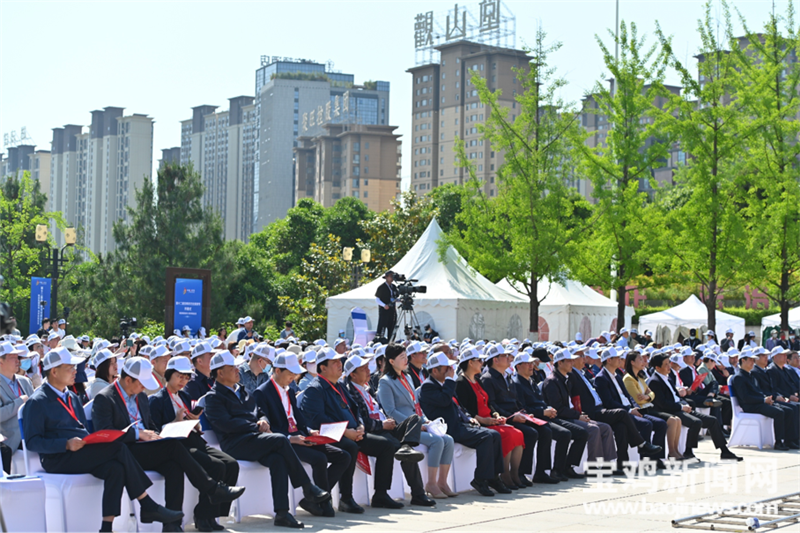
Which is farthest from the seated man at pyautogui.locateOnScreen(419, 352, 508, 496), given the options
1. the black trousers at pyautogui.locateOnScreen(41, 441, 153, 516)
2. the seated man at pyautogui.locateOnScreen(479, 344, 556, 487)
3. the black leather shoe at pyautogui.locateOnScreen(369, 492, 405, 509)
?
the black trousers at pyautogui.locateOnScreen(41, 441, 153, 516)

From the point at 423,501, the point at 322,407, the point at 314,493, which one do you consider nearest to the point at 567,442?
the point at 423,501

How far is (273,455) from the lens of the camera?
8070 millimetres

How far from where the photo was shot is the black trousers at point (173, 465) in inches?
290

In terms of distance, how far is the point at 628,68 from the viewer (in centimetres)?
2589

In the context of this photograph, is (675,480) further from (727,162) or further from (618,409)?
(727,162)

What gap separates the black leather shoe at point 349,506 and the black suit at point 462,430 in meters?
1.61

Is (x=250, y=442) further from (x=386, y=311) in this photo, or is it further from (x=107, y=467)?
(x=386, y=311)

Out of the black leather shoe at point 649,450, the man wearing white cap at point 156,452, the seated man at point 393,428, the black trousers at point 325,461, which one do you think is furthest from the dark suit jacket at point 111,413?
the black leather shoe at point 649,450

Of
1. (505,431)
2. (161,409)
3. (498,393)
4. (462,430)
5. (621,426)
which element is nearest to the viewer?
(161,409)

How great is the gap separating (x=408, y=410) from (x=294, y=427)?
1.49 meters

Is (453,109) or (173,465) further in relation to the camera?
(453,109)

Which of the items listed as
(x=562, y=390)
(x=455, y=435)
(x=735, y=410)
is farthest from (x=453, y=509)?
(x=735, y=410)

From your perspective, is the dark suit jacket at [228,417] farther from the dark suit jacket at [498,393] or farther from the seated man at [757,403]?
the seated man at [757,403]

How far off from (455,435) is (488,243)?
18790 mm
